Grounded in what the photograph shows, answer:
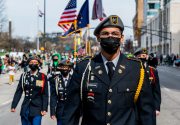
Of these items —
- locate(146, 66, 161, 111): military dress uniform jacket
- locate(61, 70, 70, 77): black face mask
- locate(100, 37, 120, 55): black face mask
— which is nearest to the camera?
locate(100, 37, 120, 55): black face mask

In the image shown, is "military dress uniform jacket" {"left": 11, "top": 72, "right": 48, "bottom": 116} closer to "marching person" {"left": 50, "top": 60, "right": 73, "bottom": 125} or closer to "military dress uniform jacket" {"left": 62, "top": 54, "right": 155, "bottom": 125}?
"marching person" {"left": 50, "top": 60, "right": 73, "bottom": 125}

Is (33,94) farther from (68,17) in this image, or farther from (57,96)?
(68,17)

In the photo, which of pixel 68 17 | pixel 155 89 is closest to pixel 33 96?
pixel 155 89

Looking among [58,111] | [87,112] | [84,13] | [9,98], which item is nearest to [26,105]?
[58,111]

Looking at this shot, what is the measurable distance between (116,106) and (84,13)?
2226 centimetres

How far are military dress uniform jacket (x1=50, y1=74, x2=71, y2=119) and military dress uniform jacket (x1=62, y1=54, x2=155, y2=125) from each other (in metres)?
4.39

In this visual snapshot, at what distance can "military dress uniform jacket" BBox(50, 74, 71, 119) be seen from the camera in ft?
28.0

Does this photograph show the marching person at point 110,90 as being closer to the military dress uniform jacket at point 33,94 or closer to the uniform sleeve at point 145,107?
the uniform sleeve at point 145,107

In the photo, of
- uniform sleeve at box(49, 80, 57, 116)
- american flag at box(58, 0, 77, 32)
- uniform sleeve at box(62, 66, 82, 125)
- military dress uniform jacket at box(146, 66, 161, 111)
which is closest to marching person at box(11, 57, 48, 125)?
uniform sleeve at box(49, 80, 57, 116)

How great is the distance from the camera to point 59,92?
8656mm

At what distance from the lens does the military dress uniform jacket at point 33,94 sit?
8.31m

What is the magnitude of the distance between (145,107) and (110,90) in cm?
33

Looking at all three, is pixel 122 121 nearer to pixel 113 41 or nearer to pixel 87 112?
pixel 87 112

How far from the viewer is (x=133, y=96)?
3.96 meters
